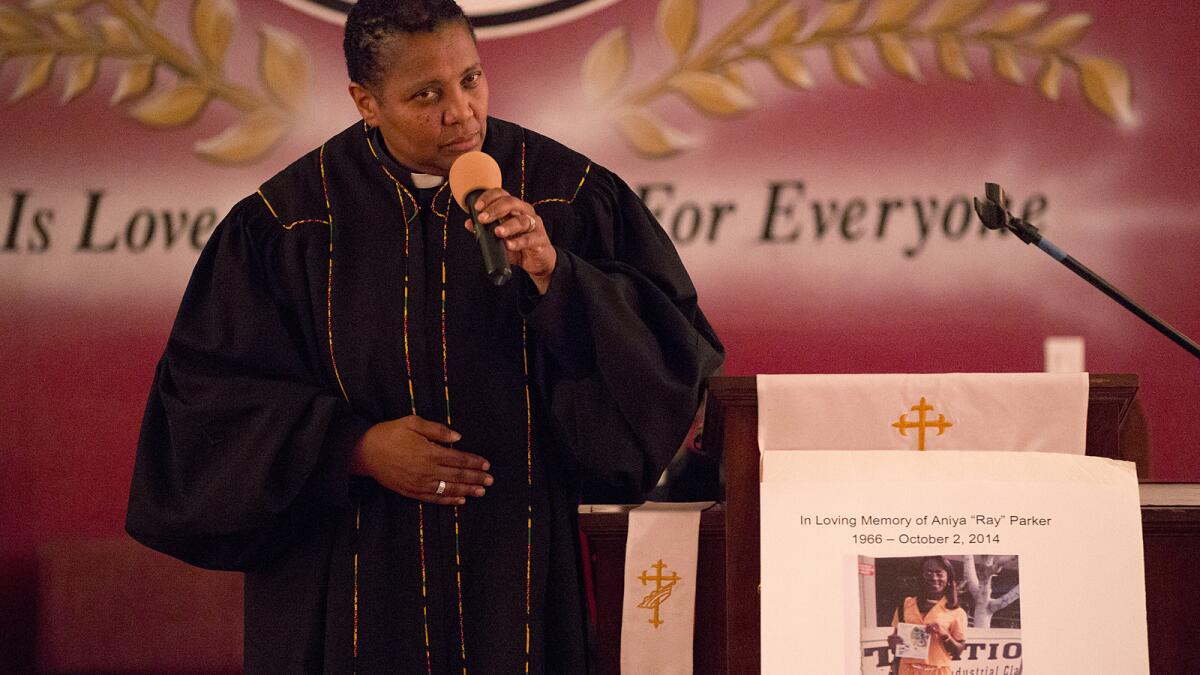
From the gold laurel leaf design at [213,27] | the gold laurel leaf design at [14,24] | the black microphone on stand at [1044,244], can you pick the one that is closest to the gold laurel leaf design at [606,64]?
the gold laurel leaf design at [213,27]

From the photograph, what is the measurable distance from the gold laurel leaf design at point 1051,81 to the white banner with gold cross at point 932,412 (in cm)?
314

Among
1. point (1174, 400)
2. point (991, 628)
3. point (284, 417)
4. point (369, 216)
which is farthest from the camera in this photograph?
point (1174, 400)

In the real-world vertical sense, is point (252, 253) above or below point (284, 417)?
above

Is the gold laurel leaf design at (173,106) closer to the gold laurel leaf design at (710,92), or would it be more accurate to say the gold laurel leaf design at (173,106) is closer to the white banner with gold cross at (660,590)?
the gold laurel leaf design at (710,92)

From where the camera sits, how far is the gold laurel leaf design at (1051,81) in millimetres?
4738

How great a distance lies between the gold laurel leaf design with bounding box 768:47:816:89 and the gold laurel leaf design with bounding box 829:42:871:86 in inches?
4.0

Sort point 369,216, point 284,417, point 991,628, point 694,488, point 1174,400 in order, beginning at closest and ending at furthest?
point 991,628 < point 284,417 < point 369,216 < point 694,488 < point 1174,400

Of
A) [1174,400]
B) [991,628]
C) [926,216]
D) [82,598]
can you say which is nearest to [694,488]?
[926,216]

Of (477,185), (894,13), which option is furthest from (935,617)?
(894,13)

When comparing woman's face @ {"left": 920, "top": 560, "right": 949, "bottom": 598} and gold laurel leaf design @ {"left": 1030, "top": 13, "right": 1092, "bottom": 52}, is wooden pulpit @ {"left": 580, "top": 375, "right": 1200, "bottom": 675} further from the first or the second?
gold laurel leaf design @ {"left": 1030, "top": 13, "right": 1092, "bottom": 52}

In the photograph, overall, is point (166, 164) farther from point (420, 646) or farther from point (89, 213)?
point (420, 646)

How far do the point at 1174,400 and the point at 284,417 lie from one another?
147 inches

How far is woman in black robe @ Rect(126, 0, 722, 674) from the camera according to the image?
74.7 inches

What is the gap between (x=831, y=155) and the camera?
4809 millimetres
